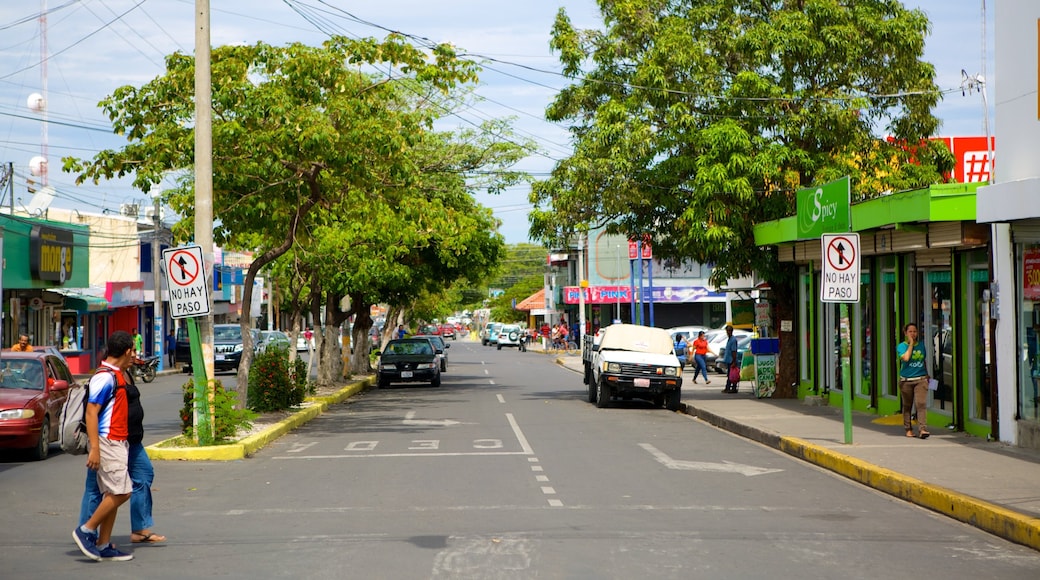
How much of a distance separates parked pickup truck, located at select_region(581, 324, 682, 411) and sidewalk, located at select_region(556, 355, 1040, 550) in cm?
217

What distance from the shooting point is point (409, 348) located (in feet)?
126

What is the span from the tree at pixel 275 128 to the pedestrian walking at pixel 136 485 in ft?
35.7

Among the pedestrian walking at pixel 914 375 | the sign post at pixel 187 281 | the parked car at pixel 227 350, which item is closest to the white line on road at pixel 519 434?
the sign post at pixel 187 281

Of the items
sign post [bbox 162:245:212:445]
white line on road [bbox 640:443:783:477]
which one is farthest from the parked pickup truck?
sign post [bbox 162:245:212:445]

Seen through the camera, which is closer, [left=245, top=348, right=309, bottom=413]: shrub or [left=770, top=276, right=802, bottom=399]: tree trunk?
[left=245, top=348, right=309, bottom=413]: shrub

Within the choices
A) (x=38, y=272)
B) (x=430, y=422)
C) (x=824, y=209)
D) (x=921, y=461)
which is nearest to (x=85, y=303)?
(x=38, y=272)

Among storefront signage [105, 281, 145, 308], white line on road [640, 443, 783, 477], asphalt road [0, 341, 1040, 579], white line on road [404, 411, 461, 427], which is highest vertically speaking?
storefront signage [105, 281, 145, 308]

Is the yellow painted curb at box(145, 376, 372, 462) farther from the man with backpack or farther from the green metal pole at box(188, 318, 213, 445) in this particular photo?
the man with backpack

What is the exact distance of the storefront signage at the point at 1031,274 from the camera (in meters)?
15.6

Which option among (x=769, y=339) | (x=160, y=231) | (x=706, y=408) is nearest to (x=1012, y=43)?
(x=706, y=408)

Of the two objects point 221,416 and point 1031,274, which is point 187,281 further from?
point 1031,274

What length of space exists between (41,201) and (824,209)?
35942 millimetres

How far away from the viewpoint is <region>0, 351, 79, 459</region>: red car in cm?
1623

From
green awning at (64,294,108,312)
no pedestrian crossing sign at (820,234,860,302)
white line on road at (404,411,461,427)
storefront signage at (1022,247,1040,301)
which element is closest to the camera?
storefront signage at (1022,247,1040,301)
